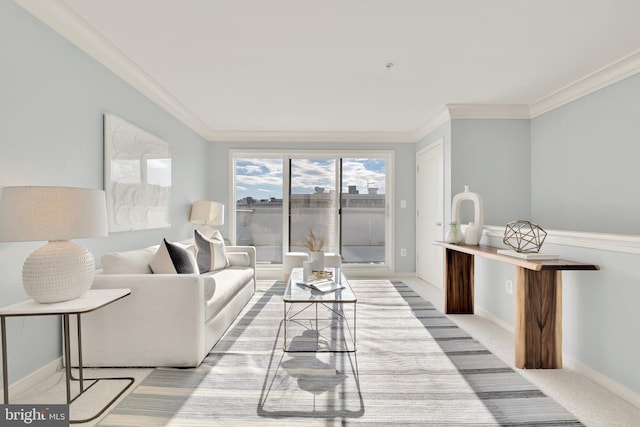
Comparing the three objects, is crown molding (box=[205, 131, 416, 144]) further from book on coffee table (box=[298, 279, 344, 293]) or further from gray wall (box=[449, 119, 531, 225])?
book on coffee table (box=[298, 279, 344, 293])

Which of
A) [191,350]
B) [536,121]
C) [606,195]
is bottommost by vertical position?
[191,350]

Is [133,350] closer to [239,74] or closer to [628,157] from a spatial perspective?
[239,74]

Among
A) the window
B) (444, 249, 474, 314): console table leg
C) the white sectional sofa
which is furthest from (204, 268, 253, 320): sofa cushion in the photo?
(444, 249, 474, 314): console table leg

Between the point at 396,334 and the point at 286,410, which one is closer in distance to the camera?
the point at 286,410

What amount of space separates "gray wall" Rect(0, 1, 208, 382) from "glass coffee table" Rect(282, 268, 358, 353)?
1.59 metres

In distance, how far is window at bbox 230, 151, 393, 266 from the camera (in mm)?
5496

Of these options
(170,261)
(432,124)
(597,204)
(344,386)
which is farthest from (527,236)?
(170,261)

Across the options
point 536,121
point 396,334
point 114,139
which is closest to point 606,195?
point 536,121

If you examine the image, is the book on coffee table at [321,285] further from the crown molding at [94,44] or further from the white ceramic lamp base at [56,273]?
the crown molding at [94,44]

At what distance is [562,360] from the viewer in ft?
7.79

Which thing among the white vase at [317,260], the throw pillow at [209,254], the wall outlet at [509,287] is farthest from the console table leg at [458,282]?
the throw pillow at [209,254]

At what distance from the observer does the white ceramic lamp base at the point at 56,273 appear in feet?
5.62

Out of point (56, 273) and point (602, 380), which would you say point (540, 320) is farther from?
point (56, 273)

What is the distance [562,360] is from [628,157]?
201 cm
